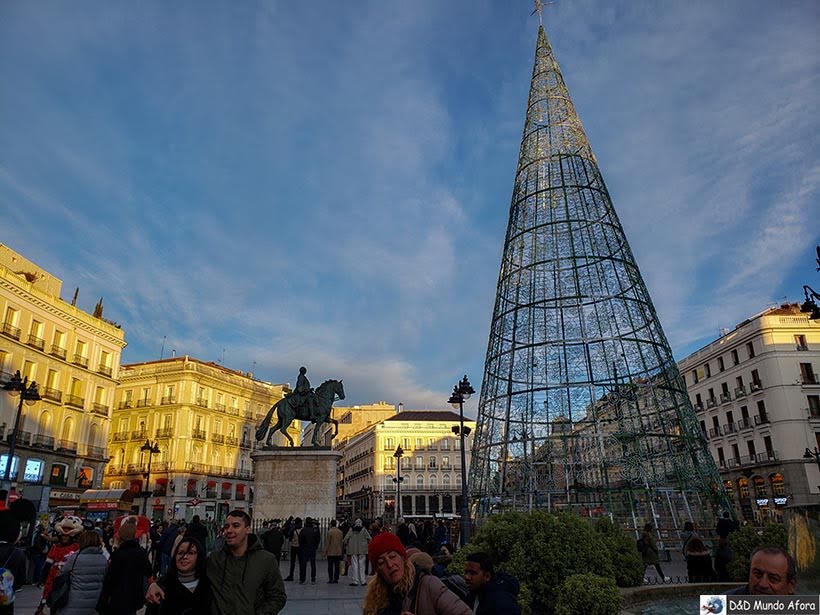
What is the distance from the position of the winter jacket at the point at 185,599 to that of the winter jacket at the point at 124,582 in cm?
134

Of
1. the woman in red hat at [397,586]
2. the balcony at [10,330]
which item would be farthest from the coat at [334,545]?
the balcony at [10,330]

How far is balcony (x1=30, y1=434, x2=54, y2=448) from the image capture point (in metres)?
34.6

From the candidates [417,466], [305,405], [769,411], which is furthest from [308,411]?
[417,466]

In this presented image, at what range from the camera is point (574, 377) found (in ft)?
52.7

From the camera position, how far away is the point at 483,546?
25.7 ft

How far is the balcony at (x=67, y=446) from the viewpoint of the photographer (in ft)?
121

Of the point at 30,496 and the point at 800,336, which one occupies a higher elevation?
the point at 800,336

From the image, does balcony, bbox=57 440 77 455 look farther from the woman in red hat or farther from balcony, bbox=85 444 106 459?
the woman in red hat

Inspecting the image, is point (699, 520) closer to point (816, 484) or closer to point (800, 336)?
point (816, 484)

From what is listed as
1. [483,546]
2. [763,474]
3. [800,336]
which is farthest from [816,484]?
[483,546]

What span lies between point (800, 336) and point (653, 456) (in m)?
33.1

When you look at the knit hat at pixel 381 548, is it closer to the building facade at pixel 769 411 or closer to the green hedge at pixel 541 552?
the green hedge at pixel 541 552

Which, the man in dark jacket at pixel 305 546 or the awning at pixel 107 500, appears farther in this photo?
the awning at pixel 107 500

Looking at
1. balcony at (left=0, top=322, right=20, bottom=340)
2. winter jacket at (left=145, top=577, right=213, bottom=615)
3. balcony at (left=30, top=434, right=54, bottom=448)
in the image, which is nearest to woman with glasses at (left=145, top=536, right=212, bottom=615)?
winter jacket at (left=145, top=577, right=213, bottom=615)
